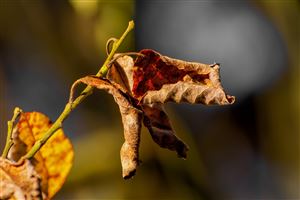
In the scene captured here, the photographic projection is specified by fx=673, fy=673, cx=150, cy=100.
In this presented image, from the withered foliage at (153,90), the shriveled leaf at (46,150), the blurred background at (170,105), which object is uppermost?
the withered foliage at (153,90)

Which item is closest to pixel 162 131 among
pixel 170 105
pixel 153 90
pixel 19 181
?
pixel 153 90

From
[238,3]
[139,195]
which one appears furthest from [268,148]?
[238,3]

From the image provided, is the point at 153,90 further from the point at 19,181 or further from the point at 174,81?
the point at 19,181

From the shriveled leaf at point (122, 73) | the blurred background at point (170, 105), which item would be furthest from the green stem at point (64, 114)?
the blurred background at point (170, 105)

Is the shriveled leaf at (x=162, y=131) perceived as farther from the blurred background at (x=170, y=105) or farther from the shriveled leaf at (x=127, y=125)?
the blurred background at (x=170, y=105)

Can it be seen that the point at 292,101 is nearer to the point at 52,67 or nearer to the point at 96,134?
the point at 96,134

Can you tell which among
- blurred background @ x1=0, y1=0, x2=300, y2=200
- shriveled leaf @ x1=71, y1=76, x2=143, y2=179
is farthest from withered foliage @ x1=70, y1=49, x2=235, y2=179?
blurred background @ x1=0, y1=0, x2=300, y2=200
